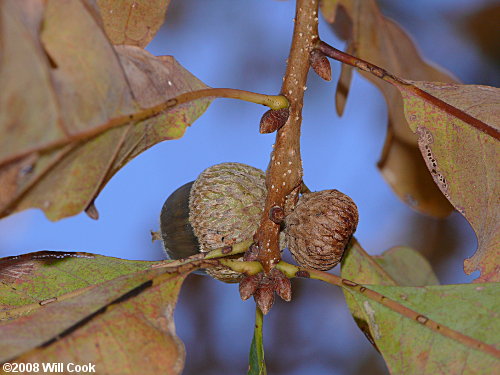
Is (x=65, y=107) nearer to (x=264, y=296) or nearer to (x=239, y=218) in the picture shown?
(x=264, y=296)

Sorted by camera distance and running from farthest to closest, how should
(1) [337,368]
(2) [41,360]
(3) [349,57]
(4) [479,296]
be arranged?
(1) [337,368], (3) [349,57], (4) [479,296], (2) [41,360]

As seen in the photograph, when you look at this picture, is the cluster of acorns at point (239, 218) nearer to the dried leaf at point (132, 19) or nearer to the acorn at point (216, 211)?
the acorn at point (216, 211)

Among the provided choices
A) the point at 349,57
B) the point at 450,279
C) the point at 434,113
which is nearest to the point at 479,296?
the point at 434,113

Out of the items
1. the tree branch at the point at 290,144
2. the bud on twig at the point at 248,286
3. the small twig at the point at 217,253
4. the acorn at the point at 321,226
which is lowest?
the bud on twig at the point at 248,286

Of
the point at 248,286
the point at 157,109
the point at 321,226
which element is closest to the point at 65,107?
the point at 157,109

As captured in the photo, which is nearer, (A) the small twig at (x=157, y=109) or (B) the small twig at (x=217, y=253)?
(A) the small twig at (x=157, y=109)

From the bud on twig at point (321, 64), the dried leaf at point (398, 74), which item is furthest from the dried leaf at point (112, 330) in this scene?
the dried leaf at point (398, 74)

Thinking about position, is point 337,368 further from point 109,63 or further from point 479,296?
point 109,63

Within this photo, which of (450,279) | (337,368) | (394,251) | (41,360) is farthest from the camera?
(337,368)
